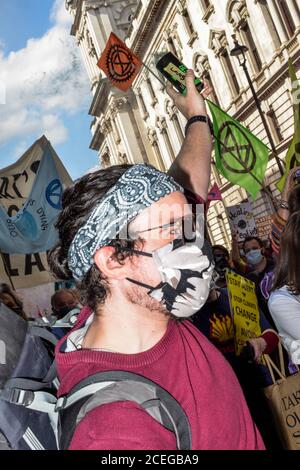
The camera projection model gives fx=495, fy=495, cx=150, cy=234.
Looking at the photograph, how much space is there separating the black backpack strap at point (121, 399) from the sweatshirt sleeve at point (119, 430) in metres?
0.02

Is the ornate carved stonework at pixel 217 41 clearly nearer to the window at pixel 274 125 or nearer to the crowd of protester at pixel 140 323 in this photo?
the window at pixel 274 125

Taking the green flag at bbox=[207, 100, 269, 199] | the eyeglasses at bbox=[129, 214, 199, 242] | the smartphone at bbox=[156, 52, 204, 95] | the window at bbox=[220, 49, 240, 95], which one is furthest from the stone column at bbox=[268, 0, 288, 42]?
the eyeglasses at bbox=[129, 214, 199, 242]

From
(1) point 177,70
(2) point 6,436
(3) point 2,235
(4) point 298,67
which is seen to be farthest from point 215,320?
Result: (4) point 298,67

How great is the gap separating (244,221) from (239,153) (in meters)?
6.57

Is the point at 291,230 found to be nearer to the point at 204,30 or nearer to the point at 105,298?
the point at 105,298

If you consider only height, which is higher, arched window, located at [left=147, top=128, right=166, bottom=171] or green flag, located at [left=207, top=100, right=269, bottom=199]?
arched window, located at [left=147, top=128, right=166, bottom=171]

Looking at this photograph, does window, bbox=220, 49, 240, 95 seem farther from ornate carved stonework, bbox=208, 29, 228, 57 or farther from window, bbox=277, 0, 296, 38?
window, bbox=277, 0, 296, 38

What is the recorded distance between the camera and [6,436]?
136cm

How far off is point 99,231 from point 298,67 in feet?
63.2

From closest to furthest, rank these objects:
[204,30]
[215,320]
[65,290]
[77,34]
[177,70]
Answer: [177,70], [215,320], [65,290], [204,30], [77,34]

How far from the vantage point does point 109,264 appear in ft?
5.32

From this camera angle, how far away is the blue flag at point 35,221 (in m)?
6.71

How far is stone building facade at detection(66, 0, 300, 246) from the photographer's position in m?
20.4

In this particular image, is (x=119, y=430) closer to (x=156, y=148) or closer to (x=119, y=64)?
(x=119, y=64)
